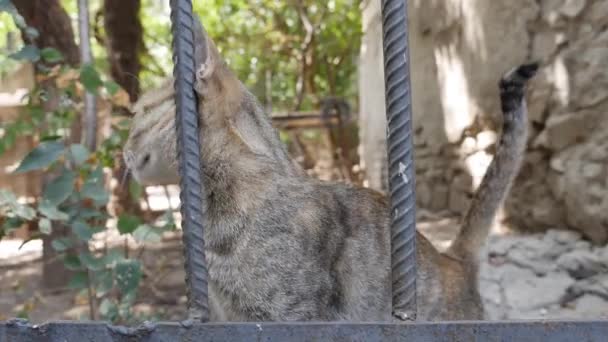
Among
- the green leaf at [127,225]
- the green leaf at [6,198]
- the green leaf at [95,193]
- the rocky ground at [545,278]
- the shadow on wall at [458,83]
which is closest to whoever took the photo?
the green leaf at [6,198]

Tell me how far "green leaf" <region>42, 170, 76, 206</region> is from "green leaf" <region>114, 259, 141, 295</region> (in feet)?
1.23

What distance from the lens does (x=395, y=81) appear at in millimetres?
1179

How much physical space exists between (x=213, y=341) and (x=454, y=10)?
4636 mm

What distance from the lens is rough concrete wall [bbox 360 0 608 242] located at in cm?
354

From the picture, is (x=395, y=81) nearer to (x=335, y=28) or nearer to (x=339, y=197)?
(x=339, y=197)

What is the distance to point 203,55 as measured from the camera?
1617 millimetres

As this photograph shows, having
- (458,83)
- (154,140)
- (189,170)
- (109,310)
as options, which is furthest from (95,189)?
(458,83)

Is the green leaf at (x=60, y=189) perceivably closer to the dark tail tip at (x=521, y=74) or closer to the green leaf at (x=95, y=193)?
the green leaf at (x=95, y=193)

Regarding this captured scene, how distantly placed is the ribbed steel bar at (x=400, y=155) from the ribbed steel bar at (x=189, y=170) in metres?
0.36

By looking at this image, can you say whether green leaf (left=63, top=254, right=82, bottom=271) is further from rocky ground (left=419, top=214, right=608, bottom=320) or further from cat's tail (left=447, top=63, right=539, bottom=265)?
rocky ground (left=419, top=214, right=608, bottom=320)

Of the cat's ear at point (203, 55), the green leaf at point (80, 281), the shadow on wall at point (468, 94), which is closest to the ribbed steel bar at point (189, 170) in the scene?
the cat's ear at point (203, 55)

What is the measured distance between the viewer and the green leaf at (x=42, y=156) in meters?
2.18

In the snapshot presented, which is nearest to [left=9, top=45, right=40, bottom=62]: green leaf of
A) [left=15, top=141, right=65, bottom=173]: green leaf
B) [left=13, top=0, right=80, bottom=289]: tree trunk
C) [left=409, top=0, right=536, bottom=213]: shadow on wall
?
[left=15, top=141, right=65, bottom=173]: green leaf

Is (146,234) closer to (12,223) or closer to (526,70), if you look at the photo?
(12,223)
